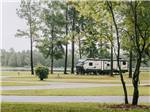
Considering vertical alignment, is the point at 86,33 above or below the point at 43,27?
below

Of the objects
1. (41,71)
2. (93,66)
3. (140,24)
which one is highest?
(140,24)

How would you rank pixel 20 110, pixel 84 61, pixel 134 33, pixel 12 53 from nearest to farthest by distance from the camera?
1. pixel 20 110
2. pixel 134 33
3. pixel 84 61
4. pixel 12 53

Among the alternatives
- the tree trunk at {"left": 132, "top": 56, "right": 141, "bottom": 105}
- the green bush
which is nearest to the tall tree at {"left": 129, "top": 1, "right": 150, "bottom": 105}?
the tree trunk at {"left": 132, "top": 56, "right": 141, "bottom": 105}

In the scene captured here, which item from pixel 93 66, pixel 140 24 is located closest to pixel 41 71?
pixel 93 66

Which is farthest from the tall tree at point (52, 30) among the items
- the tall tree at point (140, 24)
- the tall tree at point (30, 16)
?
the tall tree at point (140, 24)

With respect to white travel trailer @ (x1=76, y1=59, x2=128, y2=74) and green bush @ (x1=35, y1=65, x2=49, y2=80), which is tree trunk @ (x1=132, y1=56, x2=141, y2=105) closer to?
green bush @ (x1=35, y1=65, x2=49, y2=80)

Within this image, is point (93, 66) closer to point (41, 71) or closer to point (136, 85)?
point (41, 71)

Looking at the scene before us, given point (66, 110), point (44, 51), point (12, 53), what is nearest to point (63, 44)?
point (44, 51)

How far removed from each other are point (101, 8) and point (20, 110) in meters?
6.25

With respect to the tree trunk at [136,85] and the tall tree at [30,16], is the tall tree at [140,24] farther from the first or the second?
the tall tree at [30,16]

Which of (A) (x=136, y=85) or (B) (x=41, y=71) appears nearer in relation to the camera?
(A) (x=136, y=85)

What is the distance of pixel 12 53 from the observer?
106m

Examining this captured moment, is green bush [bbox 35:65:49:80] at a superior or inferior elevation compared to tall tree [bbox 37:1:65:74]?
inferior

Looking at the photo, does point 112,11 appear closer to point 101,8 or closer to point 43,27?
point 101,8
